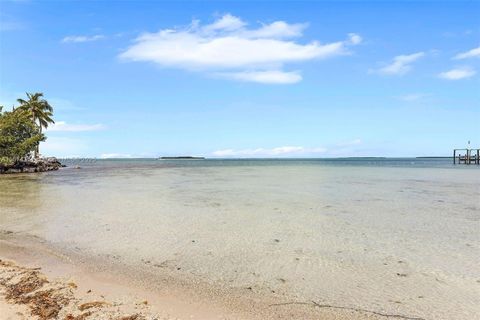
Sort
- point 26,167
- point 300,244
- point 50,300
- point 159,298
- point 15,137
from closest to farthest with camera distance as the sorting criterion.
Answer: point 50,300 < point 159,298 < point 300,244 < point 15,137 < point 26,167

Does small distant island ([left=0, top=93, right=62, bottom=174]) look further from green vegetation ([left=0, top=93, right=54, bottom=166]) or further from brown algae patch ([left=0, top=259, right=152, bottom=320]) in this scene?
brown algae patch ([left=0, top=259, right=152, bottom=320])

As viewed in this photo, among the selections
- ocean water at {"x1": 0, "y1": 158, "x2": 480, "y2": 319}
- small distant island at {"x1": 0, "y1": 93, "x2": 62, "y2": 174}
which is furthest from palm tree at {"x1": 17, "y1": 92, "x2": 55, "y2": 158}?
ocean water at {"x1": 0, "y1": 158, "x2": 480, "y2": 319}

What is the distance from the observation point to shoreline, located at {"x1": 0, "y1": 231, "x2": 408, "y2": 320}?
17.9ft

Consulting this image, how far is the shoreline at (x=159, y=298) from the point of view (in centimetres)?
547

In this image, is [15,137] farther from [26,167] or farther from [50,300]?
[50,300]

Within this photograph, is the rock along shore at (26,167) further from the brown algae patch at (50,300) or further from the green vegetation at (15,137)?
the brown algae patch at (50,300)

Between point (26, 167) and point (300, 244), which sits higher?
point (26, 167)

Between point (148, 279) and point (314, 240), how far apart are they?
543 centimetres

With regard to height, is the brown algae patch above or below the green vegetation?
below

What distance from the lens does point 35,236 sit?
10766mm

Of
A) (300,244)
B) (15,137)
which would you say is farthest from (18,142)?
(300,244)

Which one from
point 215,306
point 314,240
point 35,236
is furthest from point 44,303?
point 314,240

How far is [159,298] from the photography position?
6074 millimetres

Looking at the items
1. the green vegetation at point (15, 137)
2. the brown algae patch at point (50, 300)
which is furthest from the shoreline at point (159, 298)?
the green vegetation at point (15, 137)
